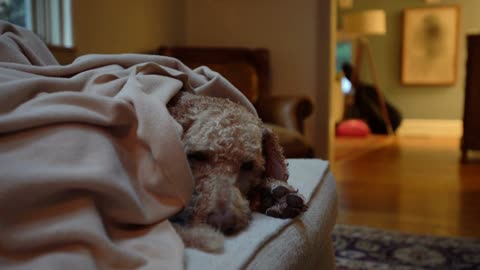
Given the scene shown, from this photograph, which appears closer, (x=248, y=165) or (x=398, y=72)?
(x=248, y=165)

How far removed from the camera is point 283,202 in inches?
27.4

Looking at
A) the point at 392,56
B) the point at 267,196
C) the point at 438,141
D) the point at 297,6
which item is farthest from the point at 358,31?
the point at 267,196

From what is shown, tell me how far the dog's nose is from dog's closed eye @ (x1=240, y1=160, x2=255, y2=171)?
4.6 inches

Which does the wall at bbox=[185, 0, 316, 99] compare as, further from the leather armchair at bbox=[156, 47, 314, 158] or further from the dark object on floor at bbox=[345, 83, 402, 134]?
the dark object on floor at bbox=[345, 83, 402, 134]

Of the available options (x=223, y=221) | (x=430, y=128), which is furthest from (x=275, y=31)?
(x=430, y=128)

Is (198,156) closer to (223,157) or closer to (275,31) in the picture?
(223,157)

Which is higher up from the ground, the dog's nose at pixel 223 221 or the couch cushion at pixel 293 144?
the dog's nose at pixel 223 221

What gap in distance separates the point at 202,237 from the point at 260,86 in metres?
2.63

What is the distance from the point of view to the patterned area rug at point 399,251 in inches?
60.4

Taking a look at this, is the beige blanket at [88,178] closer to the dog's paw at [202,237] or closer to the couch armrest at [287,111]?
the dog's paw at [202,237]

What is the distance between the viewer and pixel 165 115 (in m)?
0.60

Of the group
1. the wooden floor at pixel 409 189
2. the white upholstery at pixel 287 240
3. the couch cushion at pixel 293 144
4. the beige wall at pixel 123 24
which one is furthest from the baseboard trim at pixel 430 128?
the white upholstery at pixel 287 240

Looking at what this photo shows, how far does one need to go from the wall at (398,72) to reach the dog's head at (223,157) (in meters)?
5.80

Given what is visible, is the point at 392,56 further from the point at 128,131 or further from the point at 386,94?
the point at 128,131
